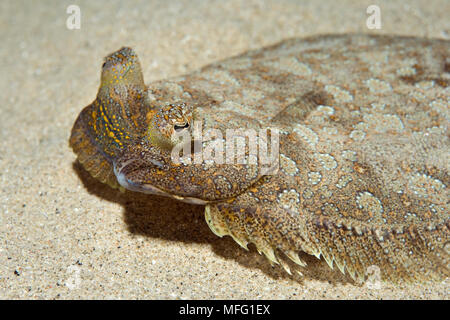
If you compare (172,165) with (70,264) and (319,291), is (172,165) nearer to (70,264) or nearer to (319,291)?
(70,264)

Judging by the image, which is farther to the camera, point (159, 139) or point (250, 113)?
point (250, 113)

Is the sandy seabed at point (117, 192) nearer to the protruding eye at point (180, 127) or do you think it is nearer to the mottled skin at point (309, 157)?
the mottled skin at point (309, 157)

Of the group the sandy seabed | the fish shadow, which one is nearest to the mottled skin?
the fish shadow

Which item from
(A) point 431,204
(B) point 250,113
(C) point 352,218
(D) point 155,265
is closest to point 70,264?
(D) point 155,265

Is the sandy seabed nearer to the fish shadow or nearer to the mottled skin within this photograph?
the fish shadow

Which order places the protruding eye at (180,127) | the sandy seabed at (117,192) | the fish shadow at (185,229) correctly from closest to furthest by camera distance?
the protruding eye at (180,127)
the sandy seabed at (117,192)
the fish shadow at (185,229)

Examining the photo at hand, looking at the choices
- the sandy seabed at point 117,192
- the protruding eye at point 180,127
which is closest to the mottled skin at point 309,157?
the protruding eye at point 180,127

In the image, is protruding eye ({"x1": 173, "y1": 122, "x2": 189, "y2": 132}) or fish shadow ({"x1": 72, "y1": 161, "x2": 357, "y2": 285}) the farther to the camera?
fish shadow ({"x1": 72, "y1": 161, "x2": 357, "y2": 285})
